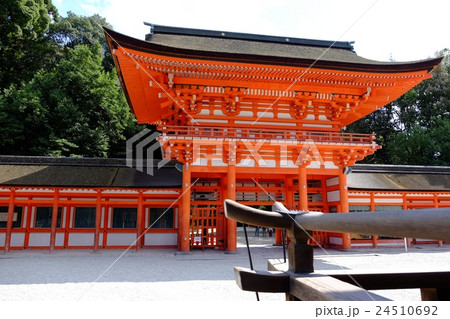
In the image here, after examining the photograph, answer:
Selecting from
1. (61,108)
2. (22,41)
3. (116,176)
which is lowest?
(116,176)

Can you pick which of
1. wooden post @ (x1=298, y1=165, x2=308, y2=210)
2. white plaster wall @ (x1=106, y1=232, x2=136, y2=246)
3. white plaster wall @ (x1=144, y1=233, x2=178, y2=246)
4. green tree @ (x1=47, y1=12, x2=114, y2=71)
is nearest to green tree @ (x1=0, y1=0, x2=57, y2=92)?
green tree @ (x1=47, y1=12, x2=114, y2=71)

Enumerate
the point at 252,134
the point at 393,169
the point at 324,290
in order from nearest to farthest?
the point at 324,290 → the point at 252,134 → the point at 393,169

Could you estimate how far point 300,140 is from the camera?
12328 mm

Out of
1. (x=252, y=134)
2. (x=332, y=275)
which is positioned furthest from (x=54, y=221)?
(x=332, y=275)

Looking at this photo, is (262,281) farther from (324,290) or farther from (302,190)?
(302,190)

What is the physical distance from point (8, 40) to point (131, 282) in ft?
101

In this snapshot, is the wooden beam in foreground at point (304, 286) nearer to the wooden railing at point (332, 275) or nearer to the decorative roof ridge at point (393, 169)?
the wooden railing at point (332, 275)

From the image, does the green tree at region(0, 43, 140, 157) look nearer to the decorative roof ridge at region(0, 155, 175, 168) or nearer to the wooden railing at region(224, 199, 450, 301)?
the decorative roof ridge at region(0, 155, 175, 168)

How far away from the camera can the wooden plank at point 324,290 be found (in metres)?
1.30

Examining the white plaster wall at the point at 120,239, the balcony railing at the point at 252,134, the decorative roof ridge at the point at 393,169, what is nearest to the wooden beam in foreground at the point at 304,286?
the balcony railing at the point at 252,134

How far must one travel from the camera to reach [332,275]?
1.75m

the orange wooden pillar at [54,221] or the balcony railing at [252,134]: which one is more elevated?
the balcony railing at [252,134]

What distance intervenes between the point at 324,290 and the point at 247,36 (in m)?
17.5

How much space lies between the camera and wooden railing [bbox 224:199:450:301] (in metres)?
0.93
